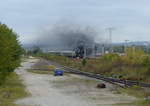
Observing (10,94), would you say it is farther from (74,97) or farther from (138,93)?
(138,93)

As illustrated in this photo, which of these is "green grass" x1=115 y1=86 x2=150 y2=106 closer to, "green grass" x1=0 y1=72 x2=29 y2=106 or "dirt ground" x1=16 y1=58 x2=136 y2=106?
"dirt ground" x1=16 y1=58 x2=136 y2=106

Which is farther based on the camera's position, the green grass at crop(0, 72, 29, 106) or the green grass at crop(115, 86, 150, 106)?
the green grass at crop(115, 86, 150, 106)

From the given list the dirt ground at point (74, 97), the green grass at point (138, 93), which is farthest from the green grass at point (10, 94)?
the green grass at point (138, 93)

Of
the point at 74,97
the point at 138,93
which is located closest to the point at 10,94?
the point at 74,97

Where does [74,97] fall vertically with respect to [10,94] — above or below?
below

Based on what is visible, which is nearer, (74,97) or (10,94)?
(74,97)

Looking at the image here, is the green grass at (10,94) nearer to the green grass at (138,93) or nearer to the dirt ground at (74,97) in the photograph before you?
the dirt ground at (74,97)

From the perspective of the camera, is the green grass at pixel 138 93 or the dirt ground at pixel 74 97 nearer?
the dirt ground at pixel 74 97

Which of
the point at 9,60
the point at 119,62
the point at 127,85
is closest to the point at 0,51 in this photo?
the point at 9,60

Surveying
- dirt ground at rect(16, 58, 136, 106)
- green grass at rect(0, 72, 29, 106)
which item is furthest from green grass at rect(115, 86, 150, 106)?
green grass at rect(0, 72, 29, 106)

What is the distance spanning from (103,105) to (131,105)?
188 cm

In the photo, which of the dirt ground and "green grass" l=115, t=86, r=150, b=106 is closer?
the dirt ground

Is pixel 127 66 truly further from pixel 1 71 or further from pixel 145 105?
pixel 145 105

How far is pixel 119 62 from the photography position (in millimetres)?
69562
